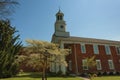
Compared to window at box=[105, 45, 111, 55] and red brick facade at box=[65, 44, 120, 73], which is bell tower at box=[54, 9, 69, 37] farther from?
window at box=[105, 45, 111, 55]

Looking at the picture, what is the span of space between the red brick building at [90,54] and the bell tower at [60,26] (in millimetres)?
4757

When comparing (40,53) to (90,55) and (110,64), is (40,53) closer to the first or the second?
(90,55)

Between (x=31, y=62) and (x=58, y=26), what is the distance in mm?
17159

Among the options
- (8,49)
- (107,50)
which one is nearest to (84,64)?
(107,50)

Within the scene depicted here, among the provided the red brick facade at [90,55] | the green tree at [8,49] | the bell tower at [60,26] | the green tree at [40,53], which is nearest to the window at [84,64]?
the red brick facade at [90,55]

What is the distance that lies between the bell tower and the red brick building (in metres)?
4.76

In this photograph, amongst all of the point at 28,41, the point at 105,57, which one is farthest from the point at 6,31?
the point at 105,57

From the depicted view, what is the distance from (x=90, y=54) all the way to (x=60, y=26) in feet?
35.0

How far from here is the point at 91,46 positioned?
3131 centimetres

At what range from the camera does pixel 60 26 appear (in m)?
36.7

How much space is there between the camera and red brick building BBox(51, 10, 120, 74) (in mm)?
29016

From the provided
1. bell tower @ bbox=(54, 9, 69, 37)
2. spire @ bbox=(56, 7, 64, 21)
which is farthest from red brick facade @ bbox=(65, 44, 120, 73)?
spire @ bbox=(56, 7, 64, 21)

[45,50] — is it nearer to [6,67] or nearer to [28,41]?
[28,41]

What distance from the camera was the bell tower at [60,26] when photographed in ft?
118
